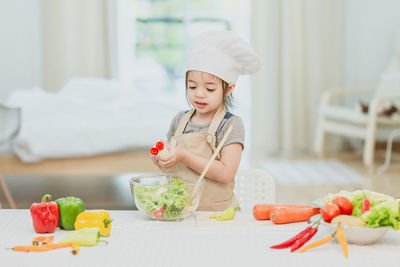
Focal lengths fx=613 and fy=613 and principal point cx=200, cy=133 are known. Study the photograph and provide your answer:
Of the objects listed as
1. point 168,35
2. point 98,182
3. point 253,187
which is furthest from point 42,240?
point 168,35

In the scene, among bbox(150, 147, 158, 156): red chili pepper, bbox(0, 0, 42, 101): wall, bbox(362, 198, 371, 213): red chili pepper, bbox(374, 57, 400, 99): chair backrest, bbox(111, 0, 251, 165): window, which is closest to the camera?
bbox(362, 198, 371, 213): red chili pepper

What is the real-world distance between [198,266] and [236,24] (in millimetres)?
4998

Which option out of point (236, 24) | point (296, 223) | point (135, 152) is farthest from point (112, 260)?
point (236, 24)

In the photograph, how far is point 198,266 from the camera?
116 centimetres

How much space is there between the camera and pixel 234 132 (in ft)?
5.64

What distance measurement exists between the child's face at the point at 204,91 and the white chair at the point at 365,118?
3183 mm

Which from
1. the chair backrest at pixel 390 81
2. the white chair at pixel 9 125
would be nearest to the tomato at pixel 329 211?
the white chair at pixel 9 125

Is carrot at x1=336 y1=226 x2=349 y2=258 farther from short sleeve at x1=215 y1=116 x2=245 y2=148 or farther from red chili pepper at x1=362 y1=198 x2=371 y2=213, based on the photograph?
short sleeve at x1=215 y1=116 x2=245 y2=148

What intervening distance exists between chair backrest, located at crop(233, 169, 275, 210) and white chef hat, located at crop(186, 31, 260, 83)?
0.33 metres

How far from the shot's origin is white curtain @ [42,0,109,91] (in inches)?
210

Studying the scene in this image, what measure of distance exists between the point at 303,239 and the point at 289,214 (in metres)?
0.17

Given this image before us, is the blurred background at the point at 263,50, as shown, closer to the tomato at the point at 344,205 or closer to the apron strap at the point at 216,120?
the apron strap at the point at 216,120

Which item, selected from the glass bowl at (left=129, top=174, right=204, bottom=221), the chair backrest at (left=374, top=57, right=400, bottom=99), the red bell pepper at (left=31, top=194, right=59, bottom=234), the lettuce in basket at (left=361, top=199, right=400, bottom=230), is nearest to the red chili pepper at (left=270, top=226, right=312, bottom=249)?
the lettuce in basket at (left=361, top=199, right=400, bottom=230)

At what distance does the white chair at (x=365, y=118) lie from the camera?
15.4ft
